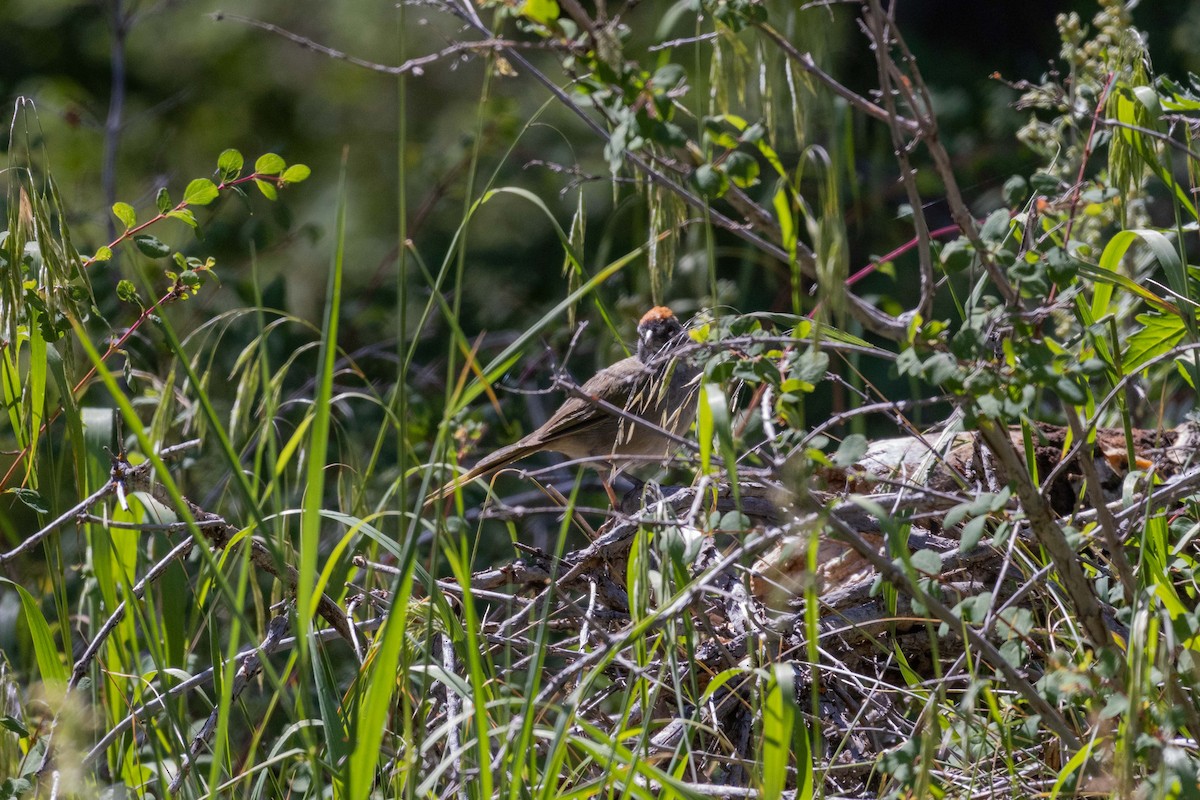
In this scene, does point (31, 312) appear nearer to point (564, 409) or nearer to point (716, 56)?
point (716, 56)

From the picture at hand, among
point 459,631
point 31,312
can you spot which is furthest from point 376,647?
point 31,312

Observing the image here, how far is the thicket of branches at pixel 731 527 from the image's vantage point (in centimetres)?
164

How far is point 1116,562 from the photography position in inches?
71.5

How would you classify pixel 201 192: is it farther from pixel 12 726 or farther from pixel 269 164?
pixel 12 726

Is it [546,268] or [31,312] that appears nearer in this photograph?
[31,312]

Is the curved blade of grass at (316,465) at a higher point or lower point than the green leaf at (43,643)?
higher

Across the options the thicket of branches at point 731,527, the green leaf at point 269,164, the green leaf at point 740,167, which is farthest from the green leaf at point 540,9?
the green leaf at point 269,164

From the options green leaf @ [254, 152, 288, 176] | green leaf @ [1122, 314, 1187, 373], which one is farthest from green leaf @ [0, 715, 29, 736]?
green leaf @ [1122, 314, 1187, 373]

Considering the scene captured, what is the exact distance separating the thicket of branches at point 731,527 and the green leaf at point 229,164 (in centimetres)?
8

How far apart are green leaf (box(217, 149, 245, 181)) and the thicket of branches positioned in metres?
0.08

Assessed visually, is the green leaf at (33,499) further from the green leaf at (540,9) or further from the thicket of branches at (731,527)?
the green leaf at (540,9)

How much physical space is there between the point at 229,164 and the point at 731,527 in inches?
53.2

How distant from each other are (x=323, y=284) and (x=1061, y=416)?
14.9 feet

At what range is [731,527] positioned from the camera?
5.77 feet
